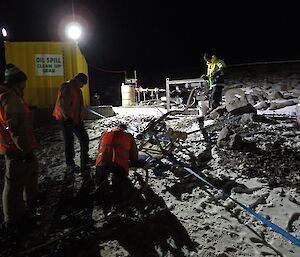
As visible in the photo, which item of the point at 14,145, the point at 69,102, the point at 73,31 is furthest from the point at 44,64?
the point at 14,145

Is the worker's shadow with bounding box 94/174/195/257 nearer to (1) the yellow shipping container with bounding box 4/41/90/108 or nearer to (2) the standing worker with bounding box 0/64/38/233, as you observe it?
(2) the standing worker with bounding box 0/64/38/233

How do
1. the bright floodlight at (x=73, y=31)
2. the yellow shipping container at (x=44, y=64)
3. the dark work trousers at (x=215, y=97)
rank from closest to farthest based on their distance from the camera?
the dark work trousers at (x=215, y=97)
the yellow shipping container at (x=44, y=64)
the bright floodlight at (x=73, y=31)

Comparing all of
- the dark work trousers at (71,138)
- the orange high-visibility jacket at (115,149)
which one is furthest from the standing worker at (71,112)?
the orange high-visibility jacket at (115,149)

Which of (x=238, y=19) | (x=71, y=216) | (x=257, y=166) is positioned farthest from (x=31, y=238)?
(x=238, y=19)

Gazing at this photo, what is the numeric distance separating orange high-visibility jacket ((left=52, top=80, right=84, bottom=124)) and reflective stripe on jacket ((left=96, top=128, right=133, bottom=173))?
1.15m

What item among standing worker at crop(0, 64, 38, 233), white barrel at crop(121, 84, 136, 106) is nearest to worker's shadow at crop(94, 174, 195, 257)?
standing worker at crop(0, 64, 38, 233)

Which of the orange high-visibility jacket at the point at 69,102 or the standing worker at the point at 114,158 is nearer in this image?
the standing worker at the point at 114,158

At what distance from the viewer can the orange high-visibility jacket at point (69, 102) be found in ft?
19.3

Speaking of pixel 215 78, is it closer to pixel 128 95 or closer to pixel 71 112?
pixel 128 95

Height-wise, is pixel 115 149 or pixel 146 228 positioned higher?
pixel 115 149

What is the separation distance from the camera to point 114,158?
16.2 feet

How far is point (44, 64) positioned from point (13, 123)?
668cm

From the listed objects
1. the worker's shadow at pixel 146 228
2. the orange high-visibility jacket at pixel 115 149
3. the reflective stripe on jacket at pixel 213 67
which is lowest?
the worker's shadow at pixel 146 228

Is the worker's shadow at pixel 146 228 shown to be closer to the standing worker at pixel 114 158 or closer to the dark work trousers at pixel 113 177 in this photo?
the dark work trousers at pixel 113 177
